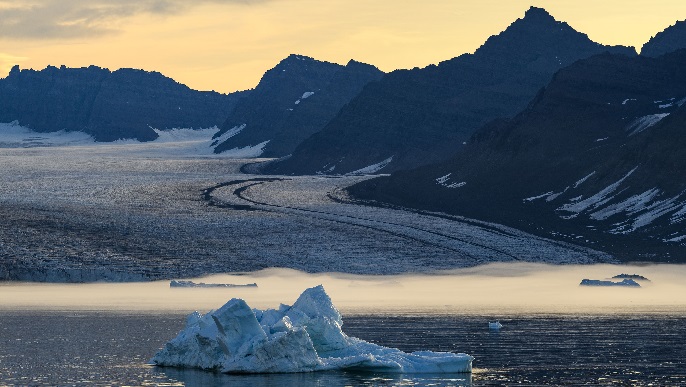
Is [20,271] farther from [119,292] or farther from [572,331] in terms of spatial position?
[572,331]

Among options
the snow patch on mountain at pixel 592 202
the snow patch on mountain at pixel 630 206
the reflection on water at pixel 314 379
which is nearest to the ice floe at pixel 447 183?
the snow patch on mountain at pixel 592 202

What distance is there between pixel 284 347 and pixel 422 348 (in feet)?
39.3

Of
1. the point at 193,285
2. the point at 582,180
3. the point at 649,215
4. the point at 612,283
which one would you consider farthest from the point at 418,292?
the point at 582,180

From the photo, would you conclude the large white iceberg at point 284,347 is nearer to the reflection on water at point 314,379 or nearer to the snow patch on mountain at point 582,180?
the reflection on water at point 314,379

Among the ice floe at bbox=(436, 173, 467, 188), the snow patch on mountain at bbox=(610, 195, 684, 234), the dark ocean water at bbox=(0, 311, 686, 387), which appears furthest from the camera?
the ice floe at bbox=(436, 173, 467, 188)

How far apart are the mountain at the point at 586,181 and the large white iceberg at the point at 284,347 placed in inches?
2933

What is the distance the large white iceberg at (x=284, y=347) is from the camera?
4625cm

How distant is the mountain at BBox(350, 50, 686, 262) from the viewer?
134 metres

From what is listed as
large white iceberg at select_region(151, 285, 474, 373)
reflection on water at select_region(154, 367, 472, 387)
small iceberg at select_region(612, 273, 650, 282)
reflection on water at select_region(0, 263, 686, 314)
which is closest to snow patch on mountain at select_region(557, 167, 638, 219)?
reflection on water at select_region(0, 263, 686, 314)

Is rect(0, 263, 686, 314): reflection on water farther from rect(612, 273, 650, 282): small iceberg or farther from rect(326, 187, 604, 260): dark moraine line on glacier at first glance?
rect(326, 187, 604, 260): dark moraine line on glacier

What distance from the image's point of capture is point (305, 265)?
10700cm

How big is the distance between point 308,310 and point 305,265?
5749 cm

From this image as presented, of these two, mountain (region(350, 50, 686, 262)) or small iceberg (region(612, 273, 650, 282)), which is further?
mountain (region(350, 50, 686, 262))

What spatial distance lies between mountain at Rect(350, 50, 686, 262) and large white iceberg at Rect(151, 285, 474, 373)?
74.5 meters
